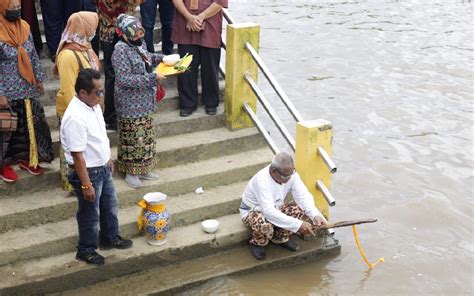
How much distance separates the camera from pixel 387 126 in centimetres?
1052

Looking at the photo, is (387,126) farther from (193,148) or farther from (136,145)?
(136,145)

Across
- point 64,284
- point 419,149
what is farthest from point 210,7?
point 419,149

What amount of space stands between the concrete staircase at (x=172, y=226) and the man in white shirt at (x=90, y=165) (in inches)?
9.5

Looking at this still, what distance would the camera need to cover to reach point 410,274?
6570mm

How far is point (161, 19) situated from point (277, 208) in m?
2.92

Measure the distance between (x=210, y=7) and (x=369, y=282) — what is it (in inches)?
126

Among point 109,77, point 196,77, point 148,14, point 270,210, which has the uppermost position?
point 148,14

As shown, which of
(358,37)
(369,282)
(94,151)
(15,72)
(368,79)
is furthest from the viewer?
(358,37)

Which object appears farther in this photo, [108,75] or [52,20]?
[52,20]

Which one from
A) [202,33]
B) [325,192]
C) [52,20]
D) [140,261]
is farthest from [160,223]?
[52,20]

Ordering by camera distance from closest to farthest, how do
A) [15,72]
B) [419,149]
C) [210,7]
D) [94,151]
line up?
[94,151] → [15,72] → [210,7] → [419,149]

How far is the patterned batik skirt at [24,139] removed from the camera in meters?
5.88

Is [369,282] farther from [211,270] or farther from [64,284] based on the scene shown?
[64,284]

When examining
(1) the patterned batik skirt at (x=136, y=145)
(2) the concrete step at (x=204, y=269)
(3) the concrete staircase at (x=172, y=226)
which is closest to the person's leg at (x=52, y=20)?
(3) the concrete staircase at (x=172, y=226)
